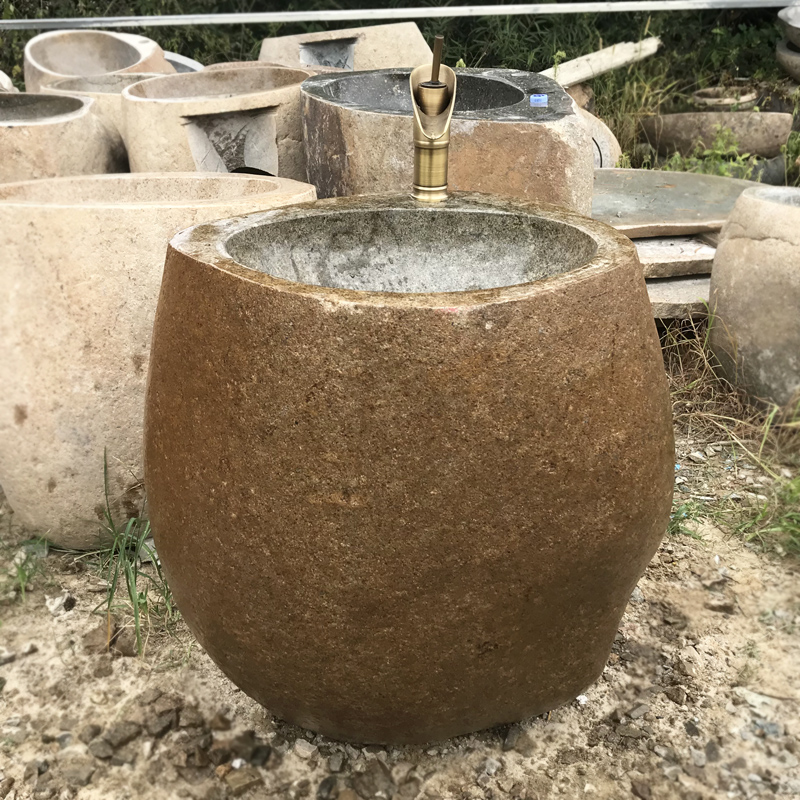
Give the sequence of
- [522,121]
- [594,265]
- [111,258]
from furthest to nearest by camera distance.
Result: [522,121], [111,258], [594,265]

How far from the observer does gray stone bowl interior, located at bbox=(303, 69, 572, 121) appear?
2840 mm

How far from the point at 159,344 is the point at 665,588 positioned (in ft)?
4.48

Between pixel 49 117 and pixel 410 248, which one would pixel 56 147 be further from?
pixel 410 248

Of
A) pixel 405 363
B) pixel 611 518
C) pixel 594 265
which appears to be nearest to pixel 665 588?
pixel 611 518

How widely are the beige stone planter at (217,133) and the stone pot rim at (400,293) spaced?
141cm

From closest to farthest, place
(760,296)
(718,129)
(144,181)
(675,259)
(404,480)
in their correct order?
(404,480) → (144,181) → (760,296) → (675,259) → (718,129)

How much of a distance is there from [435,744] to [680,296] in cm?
204

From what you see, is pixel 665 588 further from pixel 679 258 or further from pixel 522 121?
pixel 679 258

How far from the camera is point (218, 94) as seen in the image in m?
4.15

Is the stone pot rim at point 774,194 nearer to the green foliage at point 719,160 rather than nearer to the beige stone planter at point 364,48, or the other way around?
the green foliage at point 719,160

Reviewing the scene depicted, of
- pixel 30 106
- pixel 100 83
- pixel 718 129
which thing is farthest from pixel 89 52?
pixel 718 129

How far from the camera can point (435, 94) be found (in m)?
1.81

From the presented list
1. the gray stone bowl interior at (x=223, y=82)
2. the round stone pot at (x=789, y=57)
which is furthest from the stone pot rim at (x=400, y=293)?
the round stone pot at (x=789, y=57)

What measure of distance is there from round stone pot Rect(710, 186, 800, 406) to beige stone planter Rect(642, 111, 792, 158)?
8.65 feet
